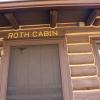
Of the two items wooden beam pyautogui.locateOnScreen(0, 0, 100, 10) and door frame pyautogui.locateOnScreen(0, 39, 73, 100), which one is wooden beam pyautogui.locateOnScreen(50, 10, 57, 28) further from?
door frame pyautogui.locateOnScreen(0, 39, 73, 100)

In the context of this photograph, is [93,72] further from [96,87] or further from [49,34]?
[49,34]

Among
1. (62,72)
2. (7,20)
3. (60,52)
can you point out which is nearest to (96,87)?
(62,72)

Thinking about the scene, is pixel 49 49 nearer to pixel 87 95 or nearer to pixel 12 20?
pixel 12 20

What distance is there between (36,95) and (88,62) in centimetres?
102

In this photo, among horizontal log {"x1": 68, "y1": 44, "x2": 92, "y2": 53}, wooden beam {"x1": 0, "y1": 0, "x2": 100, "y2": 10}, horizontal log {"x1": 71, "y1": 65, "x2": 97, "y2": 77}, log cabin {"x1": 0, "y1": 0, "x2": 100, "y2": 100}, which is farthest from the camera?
horizontal log {"x1": 68, "y1": 44, "x2": 92, "y2": 53}

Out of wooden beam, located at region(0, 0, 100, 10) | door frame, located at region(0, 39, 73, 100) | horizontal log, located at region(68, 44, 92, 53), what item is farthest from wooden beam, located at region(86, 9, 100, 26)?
door frame, located at region(0, 39, 73, 100)

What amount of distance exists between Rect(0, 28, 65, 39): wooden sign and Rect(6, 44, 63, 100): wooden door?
0.60 feet

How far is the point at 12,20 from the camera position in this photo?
11.1ft

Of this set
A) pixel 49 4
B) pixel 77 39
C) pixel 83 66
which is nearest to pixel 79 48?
pixel 77 39

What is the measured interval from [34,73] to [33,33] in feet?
2.40

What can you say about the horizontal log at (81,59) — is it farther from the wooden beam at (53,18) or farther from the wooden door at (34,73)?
the wooden beam at (53,18)

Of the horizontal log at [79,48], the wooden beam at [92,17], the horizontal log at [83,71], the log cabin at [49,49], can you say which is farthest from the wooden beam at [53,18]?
the horizontal log at [83,71]

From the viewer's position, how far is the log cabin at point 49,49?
316 centimetres

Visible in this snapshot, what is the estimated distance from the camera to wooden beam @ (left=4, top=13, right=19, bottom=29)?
3.22 metres
